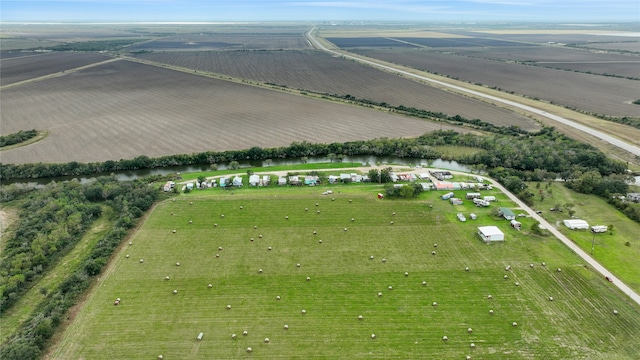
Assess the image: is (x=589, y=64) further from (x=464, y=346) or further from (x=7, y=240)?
(x=7, y=240)

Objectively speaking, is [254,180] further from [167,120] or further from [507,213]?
[167,120]

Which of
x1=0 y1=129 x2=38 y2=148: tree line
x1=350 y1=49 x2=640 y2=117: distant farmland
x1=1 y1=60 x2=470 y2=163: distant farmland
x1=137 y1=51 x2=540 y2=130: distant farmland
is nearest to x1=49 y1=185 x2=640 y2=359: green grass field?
x1=1 y1=60 x2=470 y2=163: distant farmland

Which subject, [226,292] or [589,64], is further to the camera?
[589,64]

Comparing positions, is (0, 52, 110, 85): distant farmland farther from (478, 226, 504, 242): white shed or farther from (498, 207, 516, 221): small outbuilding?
(498, 207, 516, 221): small outbuilding

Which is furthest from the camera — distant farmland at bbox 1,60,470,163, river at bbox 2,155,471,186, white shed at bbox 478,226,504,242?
distant farmland at bbox 1,60,470,163

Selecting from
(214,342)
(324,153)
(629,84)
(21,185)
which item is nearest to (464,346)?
Answer: (214,342)

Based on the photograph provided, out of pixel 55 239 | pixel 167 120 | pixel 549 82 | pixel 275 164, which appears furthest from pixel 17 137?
pixel 549 82
